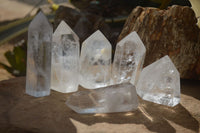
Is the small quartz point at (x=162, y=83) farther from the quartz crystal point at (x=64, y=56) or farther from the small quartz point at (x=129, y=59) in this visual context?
the quartz crystal point at (x=64, y=56)

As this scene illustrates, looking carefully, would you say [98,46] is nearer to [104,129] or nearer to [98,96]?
Answer: [98,96]

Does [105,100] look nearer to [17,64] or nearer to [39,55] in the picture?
[39,55]

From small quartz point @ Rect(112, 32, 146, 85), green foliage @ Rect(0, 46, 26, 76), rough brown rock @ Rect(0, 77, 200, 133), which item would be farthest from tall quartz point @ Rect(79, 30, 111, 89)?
green foliage @ Rect(0, 46, 26, 76)

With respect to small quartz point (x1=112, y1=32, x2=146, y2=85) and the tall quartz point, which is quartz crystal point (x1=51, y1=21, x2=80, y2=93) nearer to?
the tall quartz point

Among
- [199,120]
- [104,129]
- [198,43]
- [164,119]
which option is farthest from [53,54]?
[198,43]

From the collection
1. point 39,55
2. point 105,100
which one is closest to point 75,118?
point 105,100
